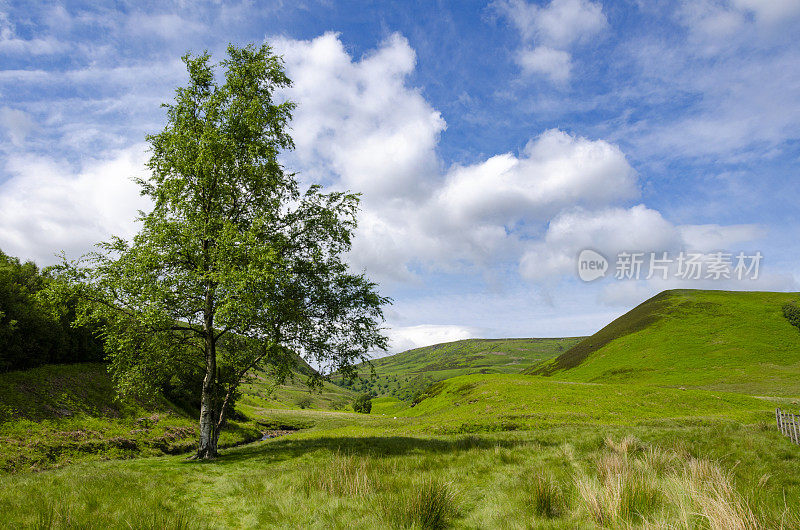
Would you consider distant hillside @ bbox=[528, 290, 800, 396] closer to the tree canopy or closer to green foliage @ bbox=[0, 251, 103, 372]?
the tree canopy

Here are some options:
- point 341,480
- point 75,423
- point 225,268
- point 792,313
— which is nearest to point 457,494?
point 341,480

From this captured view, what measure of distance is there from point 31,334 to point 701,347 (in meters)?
130

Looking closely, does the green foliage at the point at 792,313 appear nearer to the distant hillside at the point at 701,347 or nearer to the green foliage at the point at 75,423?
the distant hillside at the point at 701,347

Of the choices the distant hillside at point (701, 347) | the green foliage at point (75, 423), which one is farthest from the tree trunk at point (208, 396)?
the distant hillside at point (701, 347)

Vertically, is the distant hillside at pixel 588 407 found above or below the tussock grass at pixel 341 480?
below

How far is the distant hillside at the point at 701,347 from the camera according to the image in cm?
7406

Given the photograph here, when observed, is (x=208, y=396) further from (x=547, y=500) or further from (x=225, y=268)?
(x=547, y=500)

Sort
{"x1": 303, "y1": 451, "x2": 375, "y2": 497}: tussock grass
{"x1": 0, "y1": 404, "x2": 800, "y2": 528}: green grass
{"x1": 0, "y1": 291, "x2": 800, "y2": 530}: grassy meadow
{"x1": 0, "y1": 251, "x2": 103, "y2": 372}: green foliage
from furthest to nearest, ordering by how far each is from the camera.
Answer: {"x1": 0, "y1": 251, "x2": 103, "y2": 372}: green foliage
{"x1": 303, "y1": 451, "x2": 375, "y2": 497}: tussock grass
{"x1": 0, "y1": 291, "x2": 800, "y2": 530}: grassy meadow
{"x1": 0, "y1": 404, "x2": 800, "y2": 528}: green grass

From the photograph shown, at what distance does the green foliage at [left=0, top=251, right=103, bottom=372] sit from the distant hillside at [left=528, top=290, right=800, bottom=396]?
9689 centimetres

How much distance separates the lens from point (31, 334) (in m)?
34.6

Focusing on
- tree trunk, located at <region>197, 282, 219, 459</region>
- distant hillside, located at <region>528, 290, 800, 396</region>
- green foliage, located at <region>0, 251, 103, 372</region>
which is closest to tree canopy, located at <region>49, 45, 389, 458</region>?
tree trunk, located at <region>197, 282, 219, 459</region>

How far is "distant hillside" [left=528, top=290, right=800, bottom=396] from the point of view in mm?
74062

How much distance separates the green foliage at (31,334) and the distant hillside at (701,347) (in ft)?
318

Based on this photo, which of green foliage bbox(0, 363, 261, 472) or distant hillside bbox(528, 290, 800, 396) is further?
distant hillside bbox(528, 290, 800, 396)
